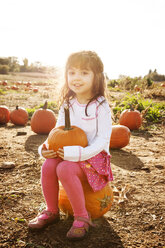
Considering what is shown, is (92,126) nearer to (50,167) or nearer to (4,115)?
(50,167)

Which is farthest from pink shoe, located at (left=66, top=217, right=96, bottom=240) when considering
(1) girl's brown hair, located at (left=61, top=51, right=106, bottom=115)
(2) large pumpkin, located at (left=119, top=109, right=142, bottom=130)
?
(2) large pumpkin, located at (left=119, top=109, right=142, bottom=130)

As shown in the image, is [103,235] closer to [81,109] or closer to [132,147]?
[81,109]

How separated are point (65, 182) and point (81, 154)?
0.94 feet

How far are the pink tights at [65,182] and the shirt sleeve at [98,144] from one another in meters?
0.10

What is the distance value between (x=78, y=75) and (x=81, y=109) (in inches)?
13.7

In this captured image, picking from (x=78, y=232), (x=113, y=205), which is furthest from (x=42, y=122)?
(x=78, y=232)

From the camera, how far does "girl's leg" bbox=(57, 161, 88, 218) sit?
2.36 m

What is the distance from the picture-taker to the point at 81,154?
2391 mm

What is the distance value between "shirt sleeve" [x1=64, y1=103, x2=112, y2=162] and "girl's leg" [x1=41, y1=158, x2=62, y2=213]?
197 mm

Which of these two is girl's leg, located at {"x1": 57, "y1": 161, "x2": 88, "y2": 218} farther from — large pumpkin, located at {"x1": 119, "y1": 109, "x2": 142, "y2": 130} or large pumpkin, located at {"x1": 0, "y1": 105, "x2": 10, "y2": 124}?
large pumpkin, located at {"x1": 0, "y1": 105, "x2": 10, "y2": 124}

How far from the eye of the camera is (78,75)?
2.68 m

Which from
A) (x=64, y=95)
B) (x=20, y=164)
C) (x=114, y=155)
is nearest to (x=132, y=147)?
(x=114, y=155)

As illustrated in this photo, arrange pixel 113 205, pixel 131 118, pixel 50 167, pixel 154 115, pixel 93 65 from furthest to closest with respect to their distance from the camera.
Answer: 1. pixel 154 115
2. pixel 131 118
3. pixel 113 205
4. pixel 93 65
5. pixel 50 167

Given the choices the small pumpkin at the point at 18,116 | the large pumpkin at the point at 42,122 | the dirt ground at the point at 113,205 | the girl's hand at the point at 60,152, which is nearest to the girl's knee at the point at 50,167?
the girl's hand at the point at 60,152
